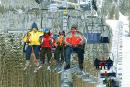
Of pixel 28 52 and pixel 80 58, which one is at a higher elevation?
pixel 28 52

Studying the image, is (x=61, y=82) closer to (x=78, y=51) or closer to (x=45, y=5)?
(x=78, y=51)

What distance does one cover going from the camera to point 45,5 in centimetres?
A: 962

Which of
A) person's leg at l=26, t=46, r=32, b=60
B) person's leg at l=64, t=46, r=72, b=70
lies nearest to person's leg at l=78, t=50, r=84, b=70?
person's leg at l=64, t=46, r=72, b=70

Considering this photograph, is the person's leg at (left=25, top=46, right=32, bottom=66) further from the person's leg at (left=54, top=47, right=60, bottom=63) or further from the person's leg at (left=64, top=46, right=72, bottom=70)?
the person's leg at (left=64, top=46, right=72, bottom=70)

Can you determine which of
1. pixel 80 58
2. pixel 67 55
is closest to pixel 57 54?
pixel 67 55

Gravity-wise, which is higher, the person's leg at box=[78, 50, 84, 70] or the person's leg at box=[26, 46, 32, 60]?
the person's leg at box=[26, 46, 32, 60]

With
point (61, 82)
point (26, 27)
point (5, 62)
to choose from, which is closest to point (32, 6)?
point (26, 27)

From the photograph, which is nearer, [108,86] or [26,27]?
[108,86]

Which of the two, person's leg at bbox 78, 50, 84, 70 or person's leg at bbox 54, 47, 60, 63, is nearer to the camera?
person's leg at bbox 54, 47, 60, 63

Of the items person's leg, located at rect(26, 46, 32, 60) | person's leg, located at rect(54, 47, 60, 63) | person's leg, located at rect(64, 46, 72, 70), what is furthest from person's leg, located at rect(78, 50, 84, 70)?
person's leg, located at rect(26, 46, 32, 60)

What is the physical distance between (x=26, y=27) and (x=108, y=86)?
2.32 m

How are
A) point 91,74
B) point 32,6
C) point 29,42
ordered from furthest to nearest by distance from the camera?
1. point 32,6
2. point 91,74
3. point 29,42

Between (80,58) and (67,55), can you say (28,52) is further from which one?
(80,58)

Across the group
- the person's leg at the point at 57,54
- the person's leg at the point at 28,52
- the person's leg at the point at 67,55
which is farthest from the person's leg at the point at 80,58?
the person's leg at the point at 28,52
